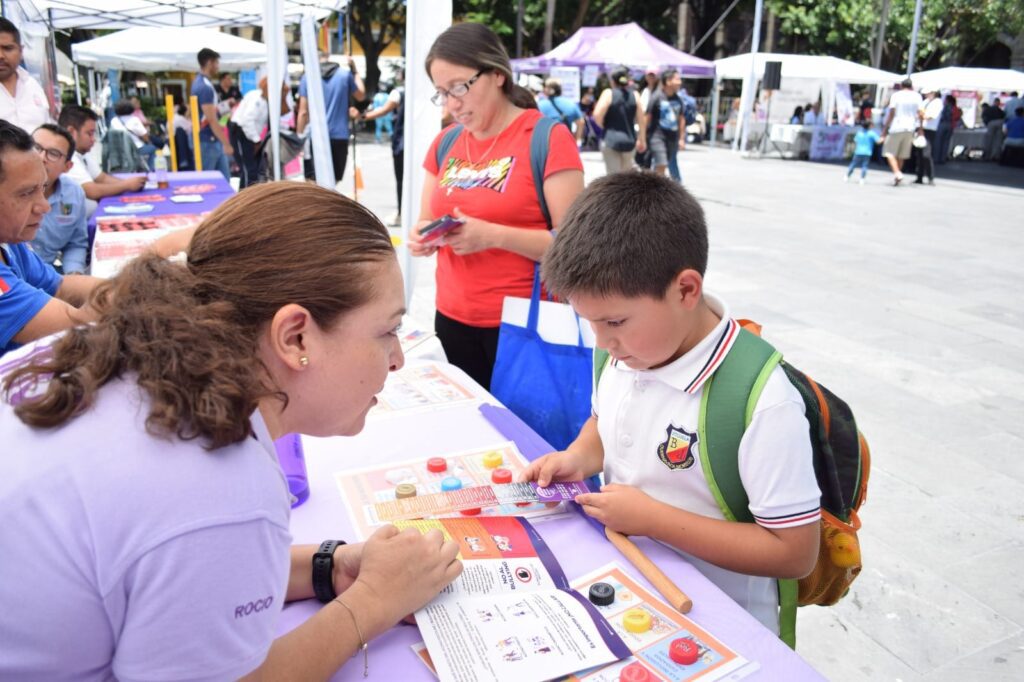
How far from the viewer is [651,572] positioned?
1229 millimetres

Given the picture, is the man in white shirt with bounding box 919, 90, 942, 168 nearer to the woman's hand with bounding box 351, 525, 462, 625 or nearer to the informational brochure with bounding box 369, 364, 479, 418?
the informational brochure with bounding box 369, 364, 479, 418

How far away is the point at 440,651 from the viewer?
104 cm

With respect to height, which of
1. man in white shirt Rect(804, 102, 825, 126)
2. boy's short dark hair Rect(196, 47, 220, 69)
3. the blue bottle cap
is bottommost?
the blue bottle cap

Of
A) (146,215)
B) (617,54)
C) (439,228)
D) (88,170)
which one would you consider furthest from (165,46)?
(439,228)

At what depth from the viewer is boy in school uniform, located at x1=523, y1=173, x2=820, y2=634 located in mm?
1267

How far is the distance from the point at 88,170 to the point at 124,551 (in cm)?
627

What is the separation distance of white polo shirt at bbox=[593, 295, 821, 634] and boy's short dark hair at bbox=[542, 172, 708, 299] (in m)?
0.14

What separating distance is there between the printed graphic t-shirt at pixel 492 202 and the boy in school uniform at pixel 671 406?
2.75ft

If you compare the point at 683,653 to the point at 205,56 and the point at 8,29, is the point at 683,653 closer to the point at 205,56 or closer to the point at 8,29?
the point at 8,29

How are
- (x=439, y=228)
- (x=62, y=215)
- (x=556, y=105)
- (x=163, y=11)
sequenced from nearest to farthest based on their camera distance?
(x=439, y=228) → (x=62, y=215) → (x=163, y=11) → (x=556, y=105)

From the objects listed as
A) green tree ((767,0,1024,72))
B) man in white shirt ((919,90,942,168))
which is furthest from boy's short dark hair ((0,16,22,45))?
green tree ((767,0,1024,72))

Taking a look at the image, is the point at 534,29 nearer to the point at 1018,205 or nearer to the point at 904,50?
the point at 904,50

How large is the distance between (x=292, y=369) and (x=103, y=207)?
15.8 feet

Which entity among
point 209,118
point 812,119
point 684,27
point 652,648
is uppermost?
point 684,27
